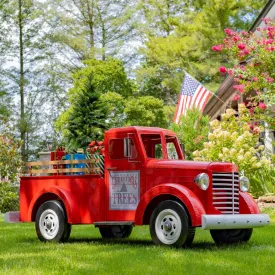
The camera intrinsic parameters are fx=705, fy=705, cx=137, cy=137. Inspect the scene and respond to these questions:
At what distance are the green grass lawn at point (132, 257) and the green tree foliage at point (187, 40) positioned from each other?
2599cm

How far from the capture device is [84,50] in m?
40.0

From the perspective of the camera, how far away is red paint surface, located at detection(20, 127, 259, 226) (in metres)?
10.1

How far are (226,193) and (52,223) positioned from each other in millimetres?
2906

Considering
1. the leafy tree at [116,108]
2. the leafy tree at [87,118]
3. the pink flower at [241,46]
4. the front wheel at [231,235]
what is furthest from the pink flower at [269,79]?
the leafy tree at [116,108]

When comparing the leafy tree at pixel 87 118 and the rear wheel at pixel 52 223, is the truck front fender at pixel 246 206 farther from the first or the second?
the leafy tree at pixel 87 118

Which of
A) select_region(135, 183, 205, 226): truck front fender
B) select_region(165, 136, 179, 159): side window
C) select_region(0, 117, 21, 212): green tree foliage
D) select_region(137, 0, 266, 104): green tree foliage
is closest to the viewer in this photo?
select_region(135, 183, 205, 226): truck front fender

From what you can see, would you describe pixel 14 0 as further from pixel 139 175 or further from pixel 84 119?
pixel 139 175

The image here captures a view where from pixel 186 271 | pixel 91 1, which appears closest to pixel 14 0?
pixel 91 1

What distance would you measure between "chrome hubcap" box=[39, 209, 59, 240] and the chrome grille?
8.86ft

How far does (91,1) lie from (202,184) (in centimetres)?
3128

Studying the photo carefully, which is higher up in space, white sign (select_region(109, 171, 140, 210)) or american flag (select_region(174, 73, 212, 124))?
american flag (select_region(174, 73, 212, 124))

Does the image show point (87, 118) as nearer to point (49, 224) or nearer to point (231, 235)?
point (49, 224)

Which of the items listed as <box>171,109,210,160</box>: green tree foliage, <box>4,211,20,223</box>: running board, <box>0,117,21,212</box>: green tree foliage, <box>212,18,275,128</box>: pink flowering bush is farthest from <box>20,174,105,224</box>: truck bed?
<box>171,109,210,160</box>: green tree foliage

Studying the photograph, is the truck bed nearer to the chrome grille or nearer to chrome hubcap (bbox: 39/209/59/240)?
chrome hubcap (bbox: 39/209/59/240)
